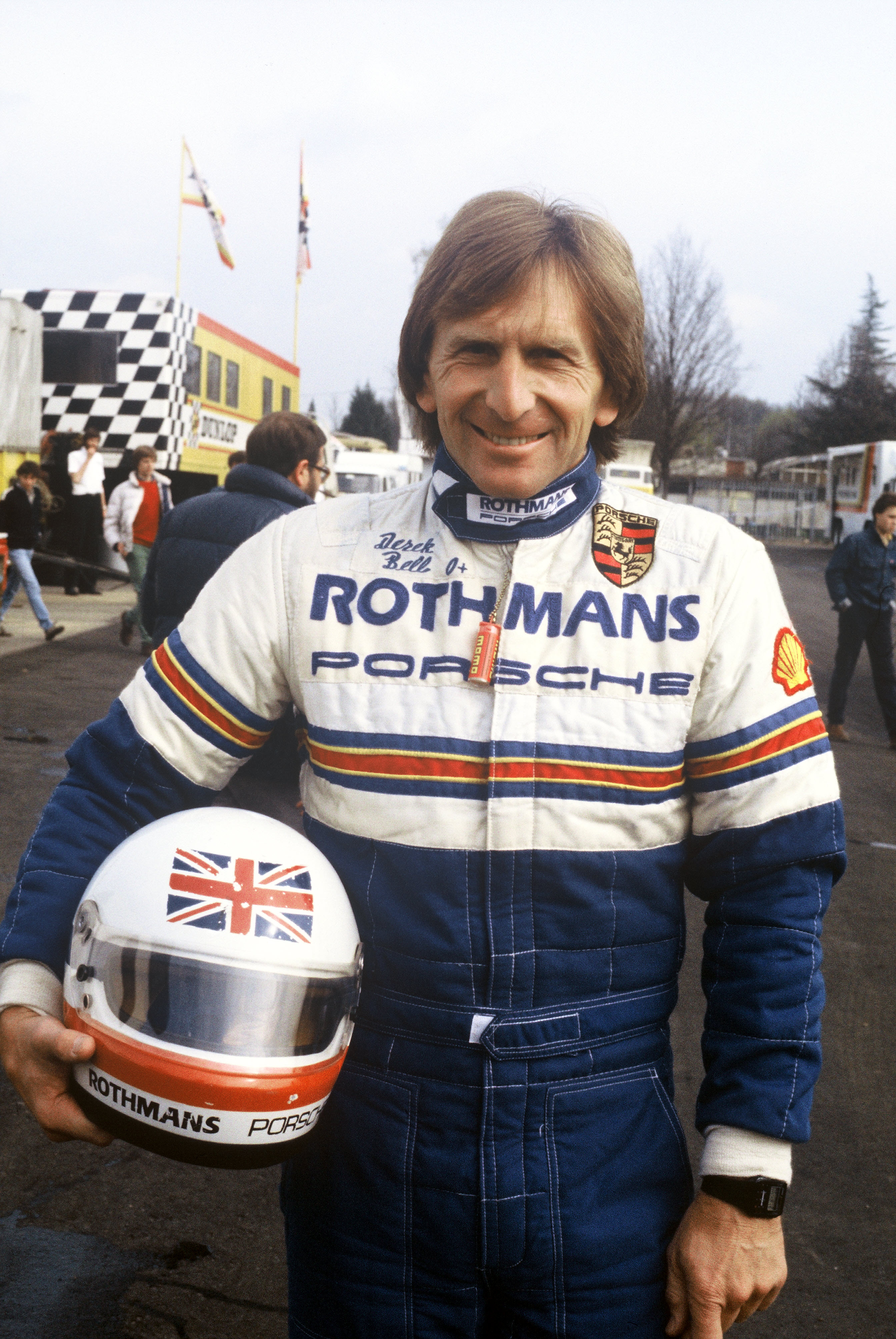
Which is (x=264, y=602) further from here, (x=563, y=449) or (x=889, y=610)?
(x=889, y=610)

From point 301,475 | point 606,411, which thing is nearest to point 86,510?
point 301,475

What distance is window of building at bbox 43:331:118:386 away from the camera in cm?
1460

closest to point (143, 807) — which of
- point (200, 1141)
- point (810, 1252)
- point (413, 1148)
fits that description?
point (200, 1141)

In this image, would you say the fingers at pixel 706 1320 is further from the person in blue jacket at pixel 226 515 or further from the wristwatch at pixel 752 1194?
the person in blue jacket at pixel 226 515

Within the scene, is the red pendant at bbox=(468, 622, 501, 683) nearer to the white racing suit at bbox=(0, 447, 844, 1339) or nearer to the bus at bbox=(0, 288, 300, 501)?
the white racing suit at bbox=(0, 447, 844, 1339)

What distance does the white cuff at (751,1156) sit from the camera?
1.42m

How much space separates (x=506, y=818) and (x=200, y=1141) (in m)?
0.52

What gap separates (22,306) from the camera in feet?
44.2

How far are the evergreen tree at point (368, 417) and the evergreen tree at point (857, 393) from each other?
30077 mm

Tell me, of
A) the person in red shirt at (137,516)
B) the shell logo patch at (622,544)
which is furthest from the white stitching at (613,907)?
the person in red shirt at (137,516)

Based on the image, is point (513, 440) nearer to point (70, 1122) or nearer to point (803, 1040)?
point (803, 1040)

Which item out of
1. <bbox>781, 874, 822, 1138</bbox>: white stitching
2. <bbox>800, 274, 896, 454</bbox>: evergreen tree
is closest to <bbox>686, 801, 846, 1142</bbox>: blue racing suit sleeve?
<bbox>781, 874, 822, 1138</bbox>: white stitching

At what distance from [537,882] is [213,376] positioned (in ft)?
53.0

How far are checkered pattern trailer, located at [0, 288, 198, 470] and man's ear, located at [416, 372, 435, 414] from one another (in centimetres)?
1384
